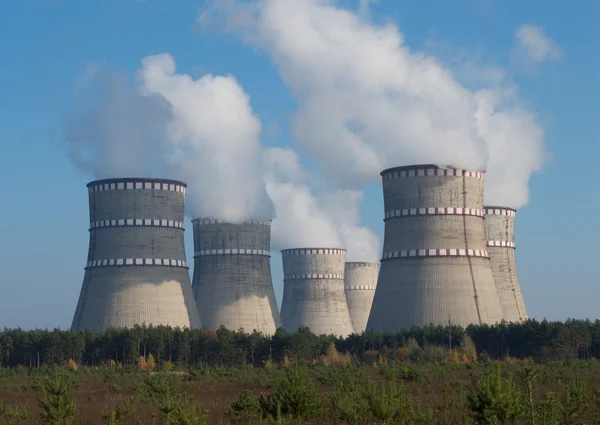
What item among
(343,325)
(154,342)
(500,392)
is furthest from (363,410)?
(343,325)

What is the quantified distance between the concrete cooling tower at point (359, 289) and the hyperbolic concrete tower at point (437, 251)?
28988mm

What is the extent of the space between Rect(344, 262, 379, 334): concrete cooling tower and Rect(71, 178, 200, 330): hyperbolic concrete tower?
28089 mm

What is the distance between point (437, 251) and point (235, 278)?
50.6ft

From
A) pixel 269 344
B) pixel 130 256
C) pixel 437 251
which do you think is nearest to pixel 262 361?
pixel 269 344

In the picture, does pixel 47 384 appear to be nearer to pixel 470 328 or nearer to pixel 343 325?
pixel 470 328

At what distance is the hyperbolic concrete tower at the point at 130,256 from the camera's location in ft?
138

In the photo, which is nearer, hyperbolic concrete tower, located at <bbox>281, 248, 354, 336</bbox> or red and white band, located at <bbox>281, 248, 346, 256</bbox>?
hyperbolic concrete tower, located at <bbox>281, 248, 354, 336</bbox>

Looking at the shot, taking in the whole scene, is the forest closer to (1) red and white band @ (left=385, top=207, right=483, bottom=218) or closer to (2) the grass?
(2) the grass

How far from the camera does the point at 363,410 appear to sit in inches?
513

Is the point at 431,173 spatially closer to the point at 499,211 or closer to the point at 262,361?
the point at 262,361

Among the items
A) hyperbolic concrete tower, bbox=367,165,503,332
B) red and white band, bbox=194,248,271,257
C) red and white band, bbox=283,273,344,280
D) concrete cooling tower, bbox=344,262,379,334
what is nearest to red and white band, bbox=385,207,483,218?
hyperbolic concrete tower, bbox=367,165,503,332

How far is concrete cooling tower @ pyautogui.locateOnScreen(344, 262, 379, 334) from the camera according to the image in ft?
229

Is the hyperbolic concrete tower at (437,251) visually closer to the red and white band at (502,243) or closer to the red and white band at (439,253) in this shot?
the red and white band at (439,253)

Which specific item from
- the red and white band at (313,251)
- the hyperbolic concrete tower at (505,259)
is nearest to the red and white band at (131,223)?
the hyperbolic concrete tower at (505,259)
